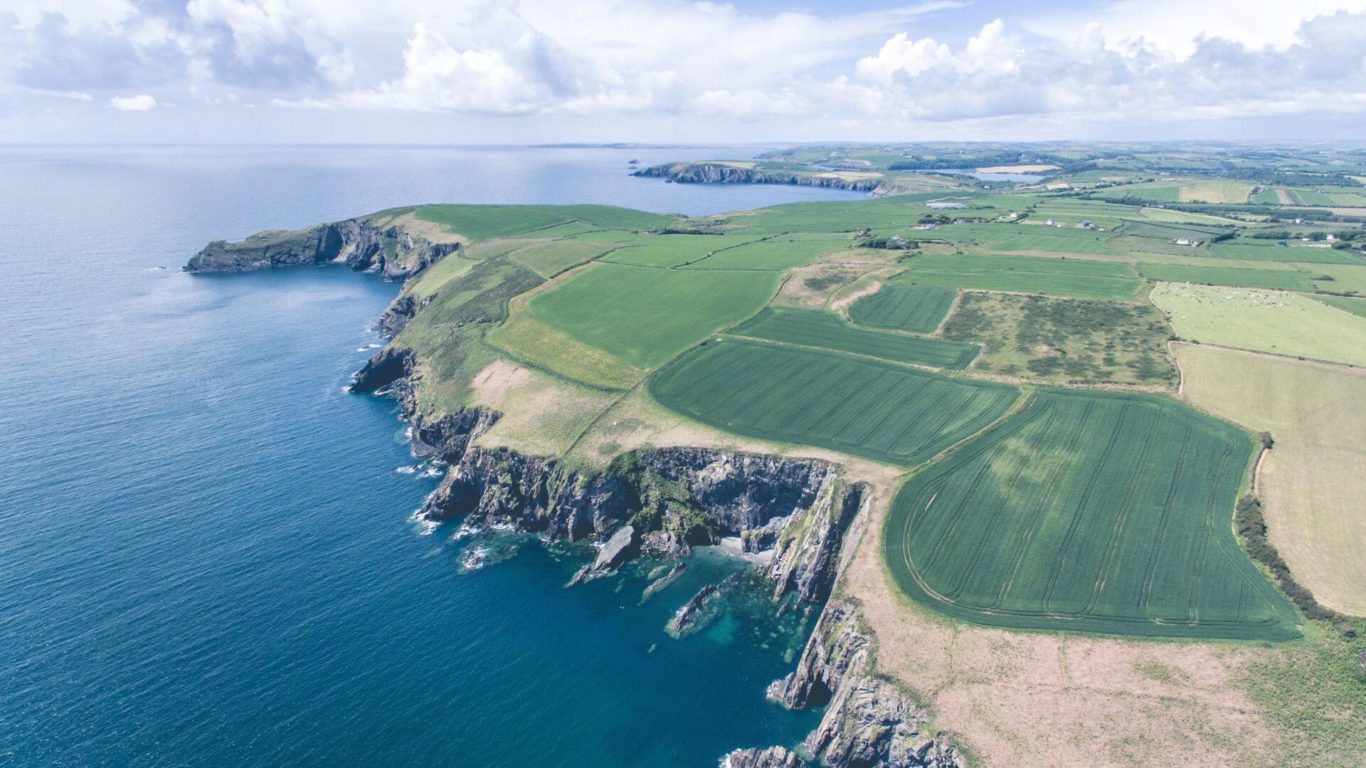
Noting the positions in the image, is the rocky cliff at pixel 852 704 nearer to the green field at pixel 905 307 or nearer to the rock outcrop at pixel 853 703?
the rock outcrop at pixel 853 703

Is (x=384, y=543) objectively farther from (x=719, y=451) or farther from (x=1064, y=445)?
(x=1064, y=445)

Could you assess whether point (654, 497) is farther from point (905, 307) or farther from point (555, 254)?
point (555, 254)

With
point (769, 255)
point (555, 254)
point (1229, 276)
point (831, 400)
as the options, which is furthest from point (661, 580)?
point (1229, 276)

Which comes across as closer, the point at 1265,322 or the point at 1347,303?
the point at 1265,322

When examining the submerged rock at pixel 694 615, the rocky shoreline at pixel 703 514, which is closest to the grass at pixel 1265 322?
the rocky shoreline at pixel 703 514

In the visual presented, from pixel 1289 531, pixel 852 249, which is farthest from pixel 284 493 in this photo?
pixel 852 249

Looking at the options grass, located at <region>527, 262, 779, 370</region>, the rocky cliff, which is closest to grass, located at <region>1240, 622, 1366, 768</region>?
the rocky cliff

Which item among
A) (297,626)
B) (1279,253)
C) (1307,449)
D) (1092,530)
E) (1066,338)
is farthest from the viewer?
(1279,253)
